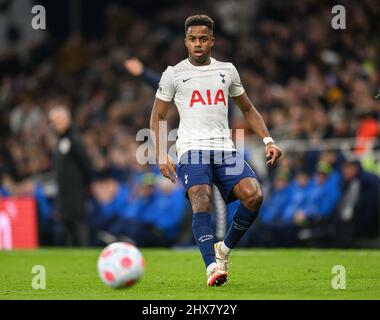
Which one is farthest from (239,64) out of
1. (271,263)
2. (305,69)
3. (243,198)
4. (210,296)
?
(210,296)

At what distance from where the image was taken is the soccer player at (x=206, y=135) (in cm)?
895

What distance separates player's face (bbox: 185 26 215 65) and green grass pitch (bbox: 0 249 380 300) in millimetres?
2175

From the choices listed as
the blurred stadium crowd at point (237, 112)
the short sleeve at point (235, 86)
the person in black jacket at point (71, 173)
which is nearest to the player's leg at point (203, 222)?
the short sleeve at point (235, 86)

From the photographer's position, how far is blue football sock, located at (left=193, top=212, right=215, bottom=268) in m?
8.64

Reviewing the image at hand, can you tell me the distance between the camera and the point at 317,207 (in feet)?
52.9

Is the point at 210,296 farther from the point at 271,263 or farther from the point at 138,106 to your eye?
the point at 138,106

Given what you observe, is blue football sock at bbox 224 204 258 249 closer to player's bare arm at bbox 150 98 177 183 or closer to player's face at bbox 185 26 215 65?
player's bare arm at bbox 150 98 177 183

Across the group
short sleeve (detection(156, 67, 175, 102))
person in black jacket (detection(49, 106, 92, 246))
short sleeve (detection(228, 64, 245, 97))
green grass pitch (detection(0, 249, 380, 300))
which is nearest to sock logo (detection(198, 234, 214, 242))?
green grass pitch (detection(0, 249, 380, 300))

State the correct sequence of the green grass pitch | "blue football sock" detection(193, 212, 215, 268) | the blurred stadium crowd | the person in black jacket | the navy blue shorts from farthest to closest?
1. the person in black jacket
2. the blurred stadium crowd
3. the navy blue shorts
4. "blue football sock" detection(193, 212, 215, 268)
5. the green grass pitch

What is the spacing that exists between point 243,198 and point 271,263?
9.44 ft

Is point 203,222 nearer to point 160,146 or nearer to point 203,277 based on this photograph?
point 160,146

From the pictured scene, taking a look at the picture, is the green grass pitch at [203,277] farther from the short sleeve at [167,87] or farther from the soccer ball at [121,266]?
the short sleeve at [167,87]

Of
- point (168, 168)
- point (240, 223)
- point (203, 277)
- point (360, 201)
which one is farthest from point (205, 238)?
point (360, 201)
